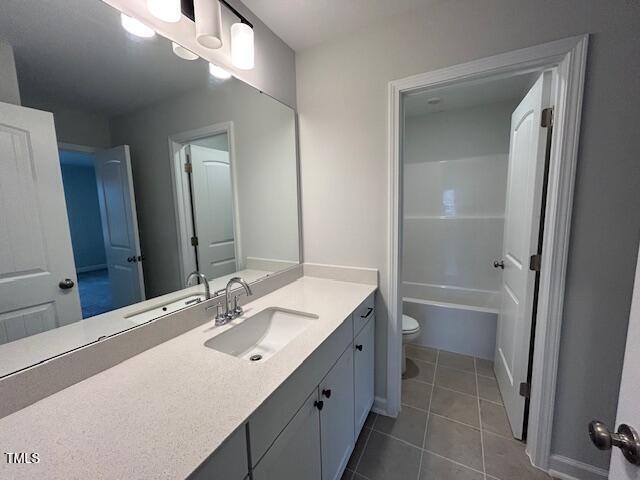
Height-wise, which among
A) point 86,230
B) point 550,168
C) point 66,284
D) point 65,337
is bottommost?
point 65,337

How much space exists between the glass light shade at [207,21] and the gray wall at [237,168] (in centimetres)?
23

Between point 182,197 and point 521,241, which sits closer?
point 182,197

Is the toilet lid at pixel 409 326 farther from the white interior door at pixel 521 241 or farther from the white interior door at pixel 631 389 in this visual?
the white interior door at pixel 631 389

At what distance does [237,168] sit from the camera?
1.54 metres

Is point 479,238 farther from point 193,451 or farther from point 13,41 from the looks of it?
point 13,41

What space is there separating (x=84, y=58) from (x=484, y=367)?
3036mm

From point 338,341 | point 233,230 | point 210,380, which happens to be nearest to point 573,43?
point 338,341

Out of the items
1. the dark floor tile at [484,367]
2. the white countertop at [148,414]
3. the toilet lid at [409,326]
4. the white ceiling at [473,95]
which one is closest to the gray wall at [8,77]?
the white countertop at [148,414]

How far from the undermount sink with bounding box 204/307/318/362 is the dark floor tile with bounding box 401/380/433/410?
1110 millimetres

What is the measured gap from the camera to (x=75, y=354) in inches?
31.4

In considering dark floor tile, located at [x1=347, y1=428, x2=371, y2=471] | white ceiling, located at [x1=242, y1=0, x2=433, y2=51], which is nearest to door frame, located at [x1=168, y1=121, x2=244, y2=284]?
white ceiling, located at [x1=242, y1=0, x2=433, y2=51]

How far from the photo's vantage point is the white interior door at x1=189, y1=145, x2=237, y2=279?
4.33ft

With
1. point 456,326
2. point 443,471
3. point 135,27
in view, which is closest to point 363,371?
point 443,471

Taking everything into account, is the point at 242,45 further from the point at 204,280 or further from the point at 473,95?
the point at 473,95
